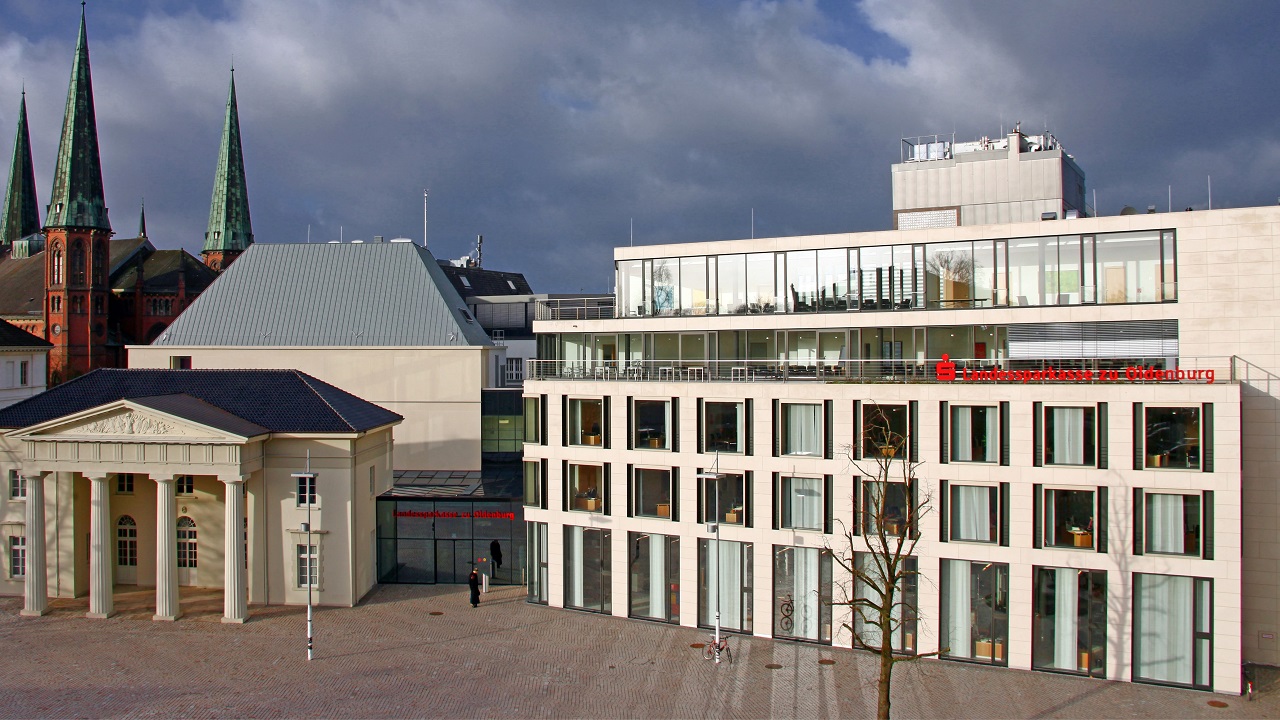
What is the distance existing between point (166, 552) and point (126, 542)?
8.20 meters

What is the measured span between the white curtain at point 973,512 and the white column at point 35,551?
128 feet

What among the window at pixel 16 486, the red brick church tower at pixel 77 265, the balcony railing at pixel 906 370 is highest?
the red brick church tower at pixel 77 265

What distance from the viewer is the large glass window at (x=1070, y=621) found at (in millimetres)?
36094

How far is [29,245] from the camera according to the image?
500 feet

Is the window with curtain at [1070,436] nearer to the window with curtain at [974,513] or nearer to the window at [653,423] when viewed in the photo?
the window with curtain at [974,513]

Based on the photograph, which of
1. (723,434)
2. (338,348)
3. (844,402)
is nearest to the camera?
(844,402)

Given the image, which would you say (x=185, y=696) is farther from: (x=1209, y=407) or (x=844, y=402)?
(x=1209, y=407)

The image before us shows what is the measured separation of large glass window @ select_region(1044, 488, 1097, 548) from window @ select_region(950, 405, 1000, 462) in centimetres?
248

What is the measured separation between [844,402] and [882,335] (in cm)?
482

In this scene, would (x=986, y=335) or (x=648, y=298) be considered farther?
(x=648, y=298)

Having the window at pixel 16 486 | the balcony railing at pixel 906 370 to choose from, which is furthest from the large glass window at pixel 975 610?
the window at pixel 16 486

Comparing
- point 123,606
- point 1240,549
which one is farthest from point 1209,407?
point 123,606

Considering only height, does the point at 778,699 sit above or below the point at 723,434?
below

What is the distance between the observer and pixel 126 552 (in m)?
50.6
